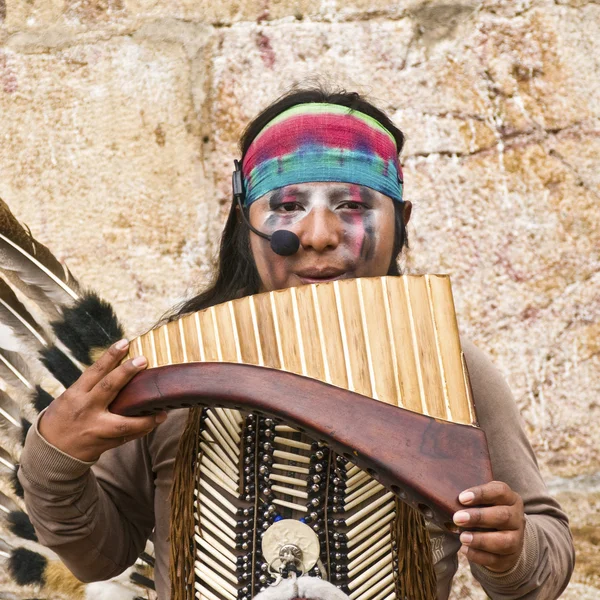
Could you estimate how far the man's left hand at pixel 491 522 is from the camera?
1.15 meters

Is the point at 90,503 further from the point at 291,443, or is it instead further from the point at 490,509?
the point at 490,509

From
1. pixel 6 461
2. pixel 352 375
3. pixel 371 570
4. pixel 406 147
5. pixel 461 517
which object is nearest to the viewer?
pixel 461 517

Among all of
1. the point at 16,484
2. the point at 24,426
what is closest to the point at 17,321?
the point at 24,426

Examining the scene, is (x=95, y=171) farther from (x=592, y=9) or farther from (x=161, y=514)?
(x=592, y=9)

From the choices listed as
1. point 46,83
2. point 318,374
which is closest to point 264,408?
point 318,374

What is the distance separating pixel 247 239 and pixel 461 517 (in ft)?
2.46

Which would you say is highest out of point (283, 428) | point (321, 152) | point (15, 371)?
point (321, 152)

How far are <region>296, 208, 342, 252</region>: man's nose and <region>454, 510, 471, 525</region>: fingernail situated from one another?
1.66ft

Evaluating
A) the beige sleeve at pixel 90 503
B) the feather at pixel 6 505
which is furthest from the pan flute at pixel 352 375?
the feather at pixel 6 505

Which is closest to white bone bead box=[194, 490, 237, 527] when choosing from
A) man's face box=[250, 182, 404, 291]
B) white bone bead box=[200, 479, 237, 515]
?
white bone bead box=[200, 479, 237, 515]

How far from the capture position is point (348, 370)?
125 cm

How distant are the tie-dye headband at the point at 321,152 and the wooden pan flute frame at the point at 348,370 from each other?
1.04 ft

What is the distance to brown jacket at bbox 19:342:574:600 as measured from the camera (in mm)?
1362

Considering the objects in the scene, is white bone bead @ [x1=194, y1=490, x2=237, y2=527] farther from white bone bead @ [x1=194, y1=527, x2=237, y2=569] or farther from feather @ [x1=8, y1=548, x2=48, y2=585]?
feather @ [x1=8, y1=548, x2=48, y2=585]
